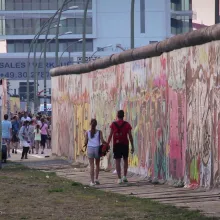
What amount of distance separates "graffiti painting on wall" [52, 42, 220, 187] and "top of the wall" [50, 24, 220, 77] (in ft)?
0.43

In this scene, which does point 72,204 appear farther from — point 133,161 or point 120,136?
point 133,161

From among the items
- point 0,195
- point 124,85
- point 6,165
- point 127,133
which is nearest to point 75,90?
point 6,165

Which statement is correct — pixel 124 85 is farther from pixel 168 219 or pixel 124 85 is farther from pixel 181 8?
pixel 181 8

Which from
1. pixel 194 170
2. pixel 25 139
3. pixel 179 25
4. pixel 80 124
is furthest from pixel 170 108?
pixel 179 25

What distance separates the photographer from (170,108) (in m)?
23.5

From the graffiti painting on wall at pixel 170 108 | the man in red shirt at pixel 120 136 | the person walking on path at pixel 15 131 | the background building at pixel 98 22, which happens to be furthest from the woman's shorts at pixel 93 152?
the background building at pixel 98 22

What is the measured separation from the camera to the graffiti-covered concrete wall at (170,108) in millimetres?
20688

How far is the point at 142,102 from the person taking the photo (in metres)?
26.1

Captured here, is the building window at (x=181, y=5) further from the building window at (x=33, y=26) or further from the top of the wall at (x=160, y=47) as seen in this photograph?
the top of the wall at (x=160, y=47)

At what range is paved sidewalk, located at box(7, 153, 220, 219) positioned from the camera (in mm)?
18031

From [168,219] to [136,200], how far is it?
379 cm

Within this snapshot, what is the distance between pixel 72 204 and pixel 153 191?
3379mm

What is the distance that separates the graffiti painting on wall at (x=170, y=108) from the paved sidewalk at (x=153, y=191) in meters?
0.35

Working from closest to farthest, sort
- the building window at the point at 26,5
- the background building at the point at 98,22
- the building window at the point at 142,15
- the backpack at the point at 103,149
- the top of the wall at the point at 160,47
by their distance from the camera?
the top of the wall at the point at 160,47 < the backpack at the point at 103,149 < the building window at the point at 142,15 < the background building at the point at 98,22 < the building window at the point at 26,5
